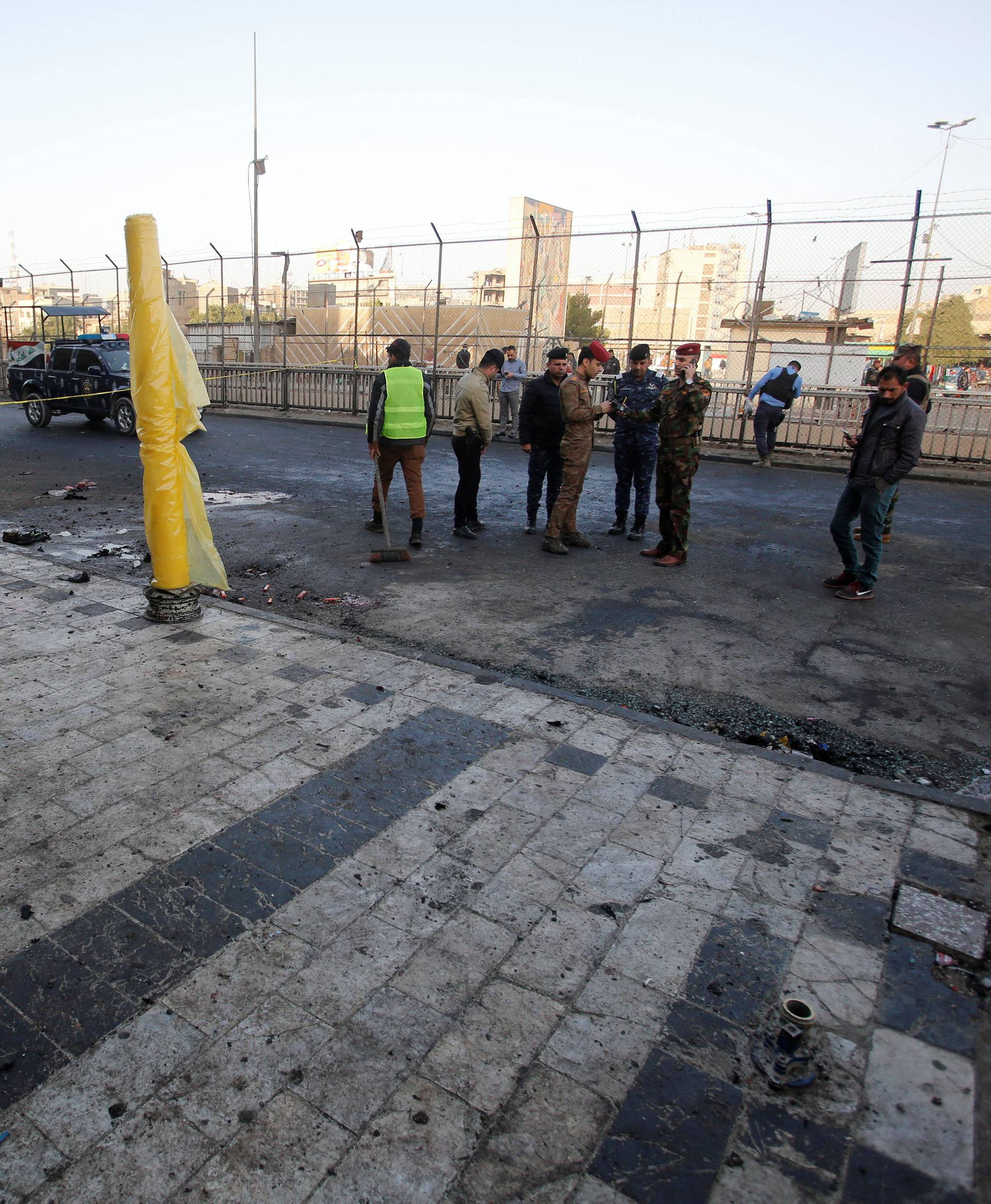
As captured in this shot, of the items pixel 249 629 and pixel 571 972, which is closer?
pixel 571 972

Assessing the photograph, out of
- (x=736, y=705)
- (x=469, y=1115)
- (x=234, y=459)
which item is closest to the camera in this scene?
(x=469, y=1115)

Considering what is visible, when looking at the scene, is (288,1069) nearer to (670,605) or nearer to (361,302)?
(670,605)

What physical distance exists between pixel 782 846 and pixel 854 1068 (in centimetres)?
105

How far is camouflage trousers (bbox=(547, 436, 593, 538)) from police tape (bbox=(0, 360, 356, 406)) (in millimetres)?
4446

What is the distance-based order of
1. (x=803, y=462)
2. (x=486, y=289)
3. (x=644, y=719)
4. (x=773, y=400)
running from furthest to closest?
(x=486, y=289) → (x=803, y=462) → (x=773, y=400) → (x=644, y=719)

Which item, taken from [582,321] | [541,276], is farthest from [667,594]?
[582,321]

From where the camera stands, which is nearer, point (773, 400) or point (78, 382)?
point (773, 400)

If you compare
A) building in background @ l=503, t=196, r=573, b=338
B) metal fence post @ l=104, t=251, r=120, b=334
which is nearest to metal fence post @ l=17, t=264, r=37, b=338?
metal fence post @ l=104, t=251, r=120, b=334

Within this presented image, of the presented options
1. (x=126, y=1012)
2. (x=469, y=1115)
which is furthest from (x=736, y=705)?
(x=126, y=1012)

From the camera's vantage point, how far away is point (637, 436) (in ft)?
26.6

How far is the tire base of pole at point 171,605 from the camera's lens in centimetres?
549

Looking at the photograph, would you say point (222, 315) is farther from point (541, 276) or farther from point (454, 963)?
point (454, 963)

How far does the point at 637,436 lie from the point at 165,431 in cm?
463

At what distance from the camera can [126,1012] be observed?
7.85 feet
